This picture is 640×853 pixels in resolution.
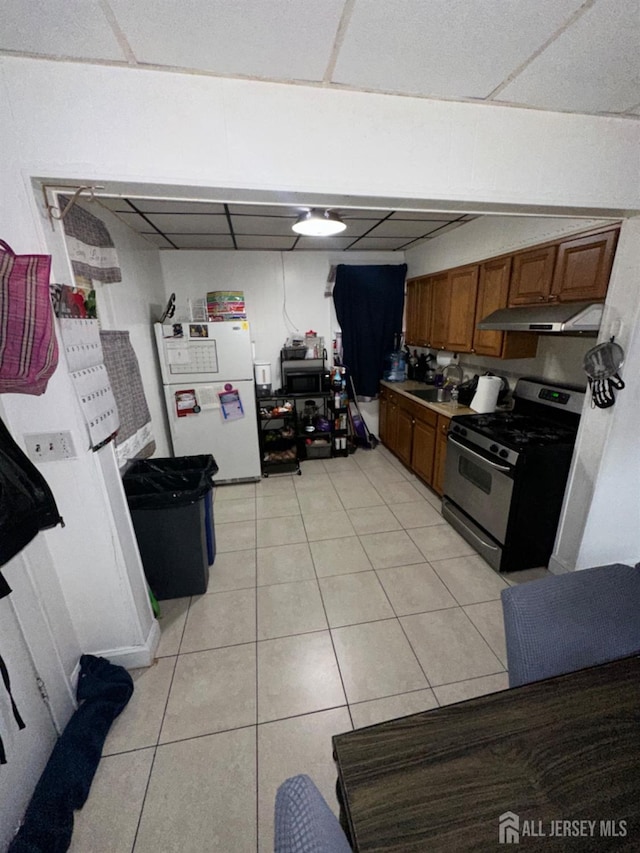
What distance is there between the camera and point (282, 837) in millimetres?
491

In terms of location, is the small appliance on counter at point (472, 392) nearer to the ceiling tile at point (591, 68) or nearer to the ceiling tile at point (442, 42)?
the ceiling tile at point (591, 68)

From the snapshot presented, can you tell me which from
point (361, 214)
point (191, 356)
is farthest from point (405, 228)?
point (191, 356)

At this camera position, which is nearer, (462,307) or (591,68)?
(591,68)

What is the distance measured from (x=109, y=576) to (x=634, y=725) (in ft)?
5.81

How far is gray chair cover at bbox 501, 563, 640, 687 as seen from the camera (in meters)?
0.97

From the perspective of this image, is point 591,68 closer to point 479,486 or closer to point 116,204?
point 479,486

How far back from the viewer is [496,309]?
8.38 ft

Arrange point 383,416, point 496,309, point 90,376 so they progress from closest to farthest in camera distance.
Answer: point 90,376 → point 496,309 → point 383,416

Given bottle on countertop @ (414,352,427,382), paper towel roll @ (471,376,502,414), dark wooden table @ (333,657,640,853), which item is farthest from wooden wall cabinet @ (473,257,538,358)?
dark wooden table @ (333,657,640,853)

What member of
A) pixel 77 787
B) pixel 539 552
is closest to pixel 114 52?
pixel 77 787

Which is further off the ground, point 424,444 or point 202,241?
point 202,241

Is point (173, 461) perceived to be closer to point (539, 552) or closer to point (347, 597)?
point (347, 597)

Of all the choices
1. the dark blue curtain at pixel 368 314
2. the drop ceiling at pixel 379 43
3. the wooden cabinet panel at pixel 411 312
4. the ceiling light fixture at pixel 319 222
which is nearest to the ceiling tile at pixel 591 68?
the drop ceiling at pixel 379 43

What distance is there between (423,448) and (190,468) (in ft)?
6.86
